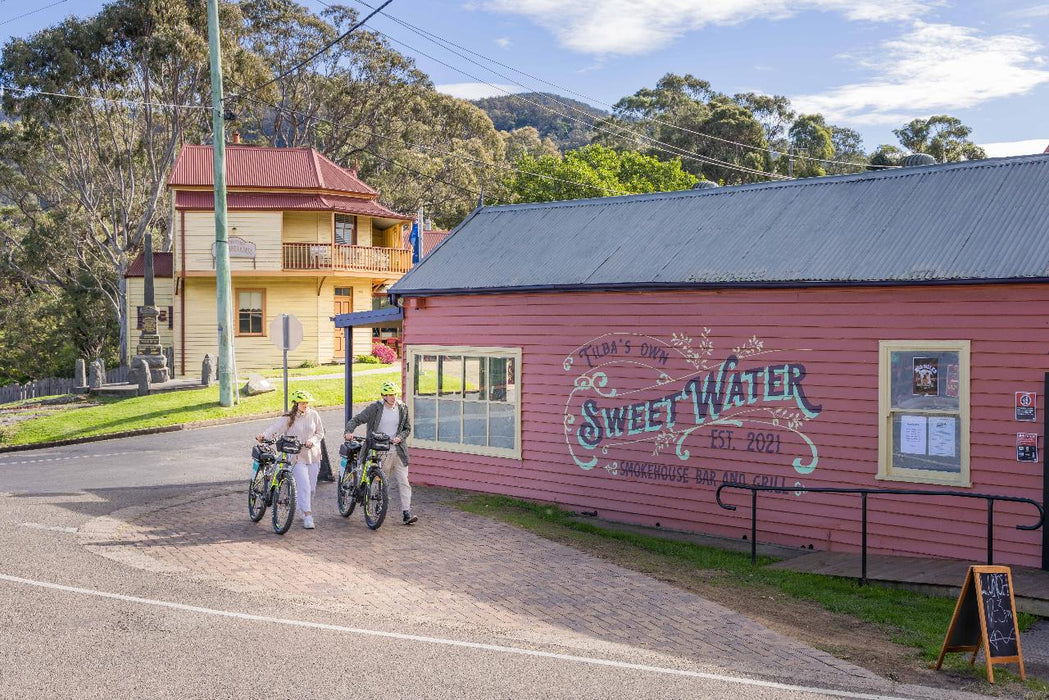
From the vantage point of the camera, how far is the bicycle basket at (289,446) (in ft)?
41.4

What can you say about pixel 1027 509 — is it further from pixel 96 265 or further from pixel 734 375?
pixel 96 265

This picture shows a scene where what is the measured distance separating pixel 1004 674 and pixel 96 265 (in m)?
49.6

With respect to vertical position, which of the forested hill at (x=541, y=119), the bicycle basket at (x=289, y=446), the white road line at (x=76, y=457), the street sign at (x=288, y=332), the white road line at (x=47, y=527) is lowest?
the white road line at (x=76, y=457)

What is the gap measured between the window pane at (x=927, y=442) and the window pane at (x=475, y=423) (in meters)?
6.41

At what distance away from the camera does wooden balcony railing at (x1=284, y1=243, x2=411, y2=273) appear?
1613 inches

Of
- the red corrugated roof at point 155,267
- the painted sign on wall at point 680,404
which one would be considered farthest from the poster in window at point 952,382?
the red corrugated roof at point 155,267

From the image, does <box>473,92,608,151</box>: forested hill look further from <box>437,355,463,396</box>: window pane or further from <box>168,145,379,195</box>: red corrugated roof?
<box>437,355,463,396</box>: window pane

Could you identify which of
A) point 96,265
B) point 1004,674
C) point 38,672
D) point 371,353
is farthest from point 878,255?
point 96,265

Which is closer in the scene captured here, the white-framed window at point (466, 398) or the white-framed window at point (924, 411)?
the white-framed window at point (924, 411)

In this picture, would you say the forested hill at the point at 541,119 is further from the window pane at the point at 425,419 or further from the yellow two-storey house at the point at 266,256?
the window pane at the point at 425,419

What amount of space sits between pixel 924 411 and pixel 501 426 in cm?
Answer: 643

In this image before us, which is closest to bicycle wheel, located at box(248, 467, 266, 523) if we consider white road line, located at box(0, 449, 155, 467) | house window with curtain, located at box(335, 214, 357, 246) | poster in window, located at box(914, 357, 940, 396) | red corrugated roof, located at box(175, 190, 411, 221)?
poster in window, located at box(914, 357, 940, 396)

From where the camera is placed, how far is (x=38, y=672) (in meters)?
7.31

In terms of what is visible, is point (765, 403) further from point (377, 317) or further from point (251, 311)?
point (251, 311)
